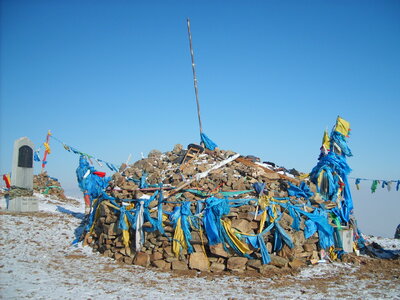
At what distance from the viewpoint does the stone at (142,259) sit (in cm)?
Result: 939

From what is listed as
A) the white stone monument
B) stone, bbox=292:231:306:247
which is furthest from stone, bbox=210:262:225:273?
the white stone monument

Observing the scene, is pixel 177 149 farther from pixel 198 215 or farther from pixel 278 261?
pixel 278 261

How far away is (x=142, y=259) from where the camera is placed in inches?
373

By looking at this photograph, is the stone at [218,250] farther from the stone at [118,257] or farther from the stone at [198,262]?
the stone at [118,257]

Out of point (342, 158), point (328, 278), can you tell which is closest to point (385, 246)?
point (342, 158)

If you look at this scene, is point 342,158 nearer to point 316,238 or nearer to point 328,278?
point 316,238

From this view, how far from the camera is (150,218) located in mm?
9680

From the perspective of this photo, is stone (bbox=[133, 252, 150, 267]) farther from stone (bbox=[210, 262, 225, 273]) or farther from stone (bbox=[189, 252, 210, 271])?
stone (bbox=[210, 262, 225, 273])

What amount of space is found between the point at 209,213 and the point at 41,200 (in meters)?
14.0

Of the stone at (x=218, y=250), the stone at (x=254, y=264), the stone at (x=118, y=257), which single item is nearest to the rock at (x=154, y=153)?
the stone at (x=118, y=257)

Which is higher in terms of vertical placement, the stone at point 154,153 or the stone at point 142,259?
the stone at point 154,153

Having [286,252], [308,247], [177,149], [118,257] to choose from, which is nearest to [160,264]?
[118,257]

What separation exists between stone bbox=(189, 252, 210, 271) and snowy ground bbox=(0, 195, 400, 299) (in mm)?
307

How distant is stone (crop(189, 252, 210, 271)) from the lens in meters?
9.02
